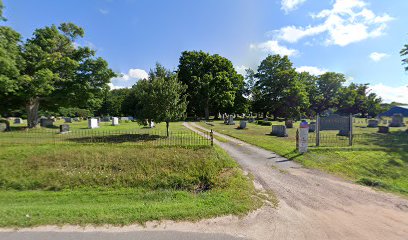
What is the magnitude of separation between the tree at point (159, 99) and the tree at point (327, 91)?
227 feet

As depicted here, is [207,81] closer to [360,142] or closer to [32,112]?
[32,112]

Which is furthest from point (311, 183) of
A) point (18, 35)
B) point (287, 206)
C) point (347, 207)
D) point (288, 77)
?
point (288, 77)

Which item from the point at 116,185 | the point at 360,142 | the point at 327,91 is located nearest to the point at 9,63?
the point at 116,185

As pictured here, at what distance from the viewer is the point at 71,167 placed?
398 inches

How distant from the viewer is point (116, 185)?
9.13 m

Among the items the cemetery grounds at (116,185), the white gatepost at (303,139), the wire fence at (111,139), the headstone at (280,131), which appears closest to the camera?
the cemetery grounds at (116,185)

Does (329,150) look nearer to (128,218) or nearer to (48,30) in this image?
(128,218)

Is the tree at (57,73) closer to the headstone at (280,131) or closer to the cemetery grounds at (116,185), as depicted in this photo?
the cemetery grounds at (116,185)

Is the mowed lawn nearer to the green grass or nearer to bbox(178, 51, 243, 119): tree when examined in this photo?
the green grass

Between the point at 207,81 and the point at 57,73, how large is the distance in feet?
106

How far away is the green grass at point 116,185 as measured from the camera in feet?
19.1

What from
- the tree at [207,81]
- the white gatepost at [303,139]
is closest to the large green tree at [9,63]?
the white gatepost at [303,139]

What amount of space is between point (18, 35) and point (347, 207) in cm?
3388

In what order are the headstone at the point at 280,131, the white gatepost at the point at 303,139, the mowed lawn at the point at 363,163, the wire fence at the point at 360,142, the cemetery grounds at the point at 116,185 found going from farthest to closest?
the headstone at the point at 280,131 → the wire fence at the point at 360,142 → the white gatepost at the point at 303,139 → the mowed lawn at the point at 363,163 → the cemetery grounds at the point at 116,185
